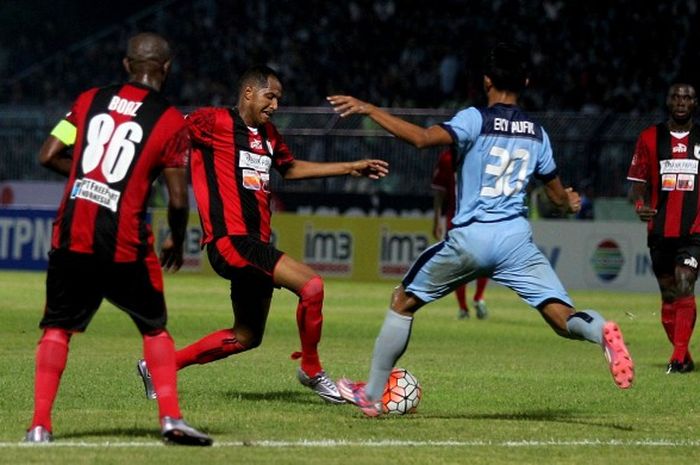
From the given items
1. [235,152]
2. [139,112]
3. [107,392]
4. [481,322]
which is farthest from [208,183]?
[481,322]

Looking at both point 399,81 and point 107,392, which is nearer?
point 107,392

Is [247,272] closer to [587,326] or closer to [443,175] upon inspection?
[587,326]

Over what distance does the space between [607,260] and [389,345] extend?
1785 centimetres

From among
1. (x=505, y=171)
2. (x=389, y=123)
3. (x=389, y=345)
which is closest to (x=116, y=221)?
(x=389, y=123)

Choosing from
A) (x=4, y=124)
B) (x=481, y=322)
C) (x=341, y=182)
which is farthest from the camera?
(x=4, y=124)

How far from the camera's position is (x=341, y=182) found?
30609 millimetres

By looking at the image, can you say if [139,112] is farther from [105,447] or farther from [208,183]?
[208,183]

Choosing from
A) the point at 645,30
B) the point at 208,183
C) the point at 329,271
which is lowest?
the point at 329,271

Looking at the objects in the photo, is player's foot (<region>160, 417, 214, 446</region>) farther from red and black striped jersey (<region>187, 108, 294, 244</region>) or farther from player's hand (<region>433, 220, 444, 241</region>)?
player's hand (<region>433, 220, 444, 241</region>)

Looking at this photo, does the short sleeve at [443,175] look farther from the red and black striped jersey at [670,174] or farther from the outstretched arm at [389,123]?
the outstretched arm at [389,123]

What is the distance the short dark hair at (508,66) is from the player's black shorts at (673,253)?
4658 millimetres

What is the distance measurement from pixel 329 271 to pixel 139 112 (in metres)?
19.8

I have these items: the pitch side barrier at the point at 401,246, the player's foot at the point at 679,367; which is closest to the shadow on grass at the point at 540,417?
the player's foot at the point at 679,367

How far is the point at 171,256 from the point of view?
25.7 ft
